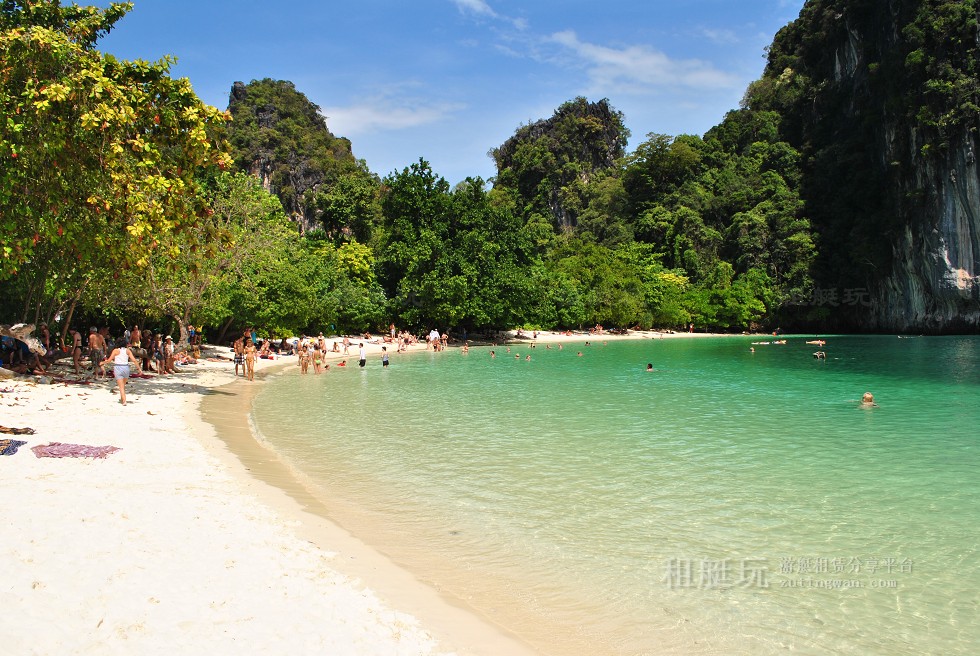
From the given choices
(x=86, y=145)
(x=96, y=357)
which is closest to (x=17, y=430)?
(x=86, y=145)

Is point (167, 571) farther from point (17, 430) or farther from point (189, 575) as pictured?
point (17, 430)

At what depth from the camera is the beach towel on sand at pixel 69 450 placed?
793 cm

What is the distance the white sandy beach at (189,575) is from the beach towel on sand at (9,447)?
0.12 metres

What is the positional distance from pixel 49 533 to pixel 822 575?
6919 mm

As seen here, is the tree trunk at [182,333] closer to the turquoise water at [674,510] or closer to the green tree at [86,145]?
the turquoise water at [674,510]

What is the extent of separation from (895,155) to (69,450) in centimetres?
6151

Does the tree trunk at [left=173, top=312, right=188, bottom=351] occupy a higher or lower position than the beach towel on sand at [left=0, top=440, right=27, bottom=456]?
higher

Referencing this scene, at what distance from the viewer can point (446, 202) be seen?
44.5 m

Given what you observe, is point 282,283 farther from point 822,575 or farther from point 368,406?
Answer: point 822,575

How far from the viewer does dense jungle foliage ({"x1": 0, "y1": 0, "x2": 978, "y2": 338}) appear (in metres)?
13.1

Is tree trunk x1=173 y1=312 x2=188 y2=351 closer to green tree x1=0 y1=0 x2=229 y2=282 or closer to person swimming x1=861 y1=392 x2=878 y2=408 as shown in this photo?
green tree x1=0 y1=0 x2=229 y2=282

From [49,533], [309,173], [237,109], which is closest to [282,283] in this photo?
[49,533]

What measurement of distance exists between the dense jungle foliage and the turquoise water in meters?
6.47

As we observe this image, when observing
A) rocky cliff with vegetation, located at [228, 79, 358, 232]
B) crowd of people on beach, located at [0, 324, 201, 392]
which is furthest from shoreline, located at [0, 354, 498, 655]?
rocky cliff with vegetation, located at [228, 79, 358, 232]
